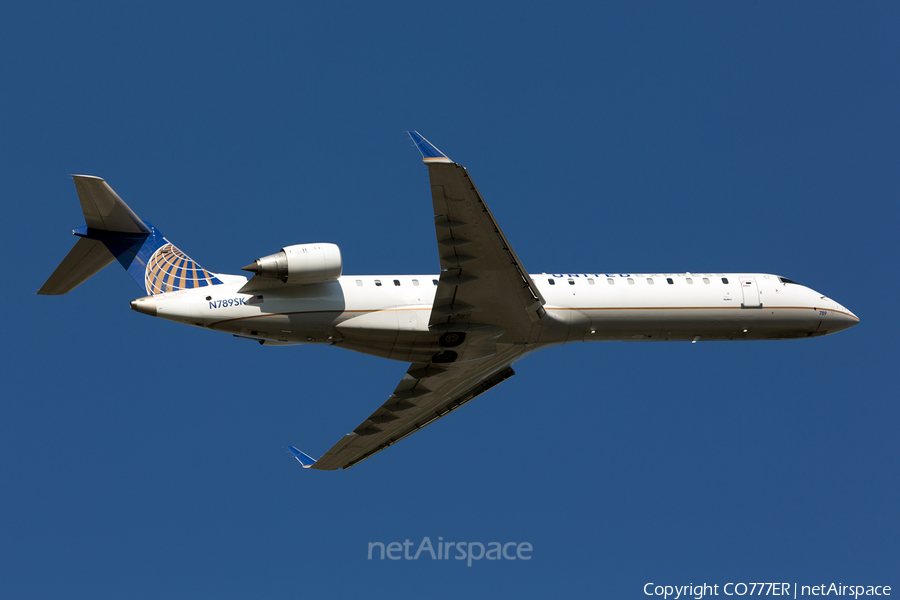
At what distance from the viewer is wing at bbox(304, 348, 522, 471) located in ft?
94.6

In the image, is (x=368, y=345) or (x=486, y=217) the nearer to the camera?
(x=486, y=217)

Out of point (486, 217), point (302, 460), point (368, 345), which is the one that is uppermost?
point (486, 217)

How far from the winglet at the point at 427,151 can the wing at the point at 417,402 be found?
7.91 m

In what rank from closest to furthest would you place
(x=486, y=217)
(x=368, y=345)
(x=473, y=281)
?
(x=486, y=217), (x=473, y=281), (x=368, y=345)

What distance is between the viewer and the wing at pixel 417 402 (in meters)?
28.8

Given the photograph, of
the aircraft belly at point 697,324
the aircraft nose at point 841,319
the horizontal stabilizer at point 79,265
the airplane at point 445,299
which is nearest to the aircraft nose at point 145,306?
the airplane at point 445,299

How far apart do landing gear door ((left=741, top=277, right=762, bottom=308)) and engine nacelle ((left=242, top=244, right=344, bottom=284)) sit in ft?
41.2

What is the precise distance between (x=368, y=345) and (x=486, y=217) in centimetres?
558

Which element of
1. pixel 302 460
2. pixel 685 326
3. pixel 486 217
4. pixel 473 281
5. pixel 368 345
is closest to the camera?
pixel 486 217

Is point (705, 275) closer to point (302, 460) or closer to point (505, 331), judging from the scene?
point (505, 331)

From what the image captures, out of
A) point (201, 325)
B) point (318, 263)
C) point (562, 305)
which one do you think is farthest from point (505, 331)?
point (201, 325)

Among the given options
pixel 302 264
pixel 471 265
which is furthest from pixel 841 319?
pixel 302 264

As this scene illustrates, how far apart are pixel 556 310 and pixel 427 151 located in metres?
7.56

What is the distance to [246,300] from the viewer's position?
25.0 metres
